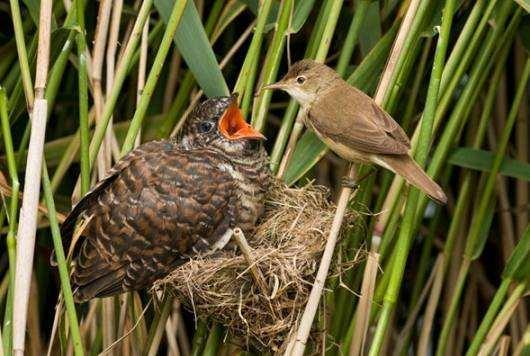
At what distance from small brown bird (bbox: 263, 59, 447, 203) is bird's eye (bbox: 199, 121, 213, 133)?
173 mm

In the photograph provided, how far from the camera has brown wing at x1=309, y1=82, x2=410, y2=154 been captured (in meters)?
2.20

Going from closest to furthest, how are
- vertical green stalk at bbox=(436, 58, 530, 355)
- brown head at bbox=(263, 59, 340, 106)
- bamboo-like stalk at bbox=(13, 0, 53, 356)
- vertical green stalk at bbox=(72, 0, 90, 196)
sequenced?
bamboo-like stalk at bbox=(13, 0, 53, 356) → vertical green stalk at bbox=(72, 0, 90, 196) → brown head at bbox=(263, 59, 340, 106) → vertical green stalk at bbox=(436, 58, 530, 355)

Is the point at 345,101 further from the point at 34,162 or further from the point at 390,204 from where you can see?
the point at 34,162

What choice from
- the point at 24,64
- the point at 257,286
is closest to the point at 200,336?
the point at 257,286

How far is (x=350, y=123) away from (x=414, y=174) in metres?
0.26

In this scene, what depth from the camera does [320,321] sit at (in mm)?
2312

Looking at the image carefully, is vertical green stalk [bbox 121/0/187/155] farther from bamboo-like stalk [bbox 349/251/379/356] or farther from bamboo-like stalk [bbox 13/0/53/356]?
bamboo-like stalk [bbox 349/251/379/356]

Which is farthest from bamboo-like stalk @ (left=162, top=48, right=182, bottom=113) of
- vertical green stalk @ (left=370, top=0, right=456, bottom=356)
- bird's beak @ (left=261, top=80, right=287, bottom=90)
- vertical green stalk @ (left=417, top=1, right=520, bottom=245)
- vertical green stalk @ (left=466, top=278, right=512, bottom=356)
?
vertical green stalk @ (left=466, top=278, right=512, bottom=356)

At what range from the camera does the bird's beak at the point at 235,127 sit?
2.38m

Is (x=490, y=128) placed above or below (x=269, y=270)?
above

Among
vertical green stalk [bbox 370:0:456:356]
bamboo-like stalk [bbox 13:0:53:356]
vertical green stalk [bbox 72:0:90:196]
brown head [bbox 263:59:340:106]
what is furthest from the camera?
brown head [bbox 263:59:340:106]

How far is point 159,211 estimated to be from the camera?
→ 7.36 ft

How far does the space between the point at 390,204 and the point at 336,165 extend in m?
0.73

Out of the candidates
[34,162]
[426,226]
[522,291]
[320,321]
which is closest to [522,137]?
[426,226]
